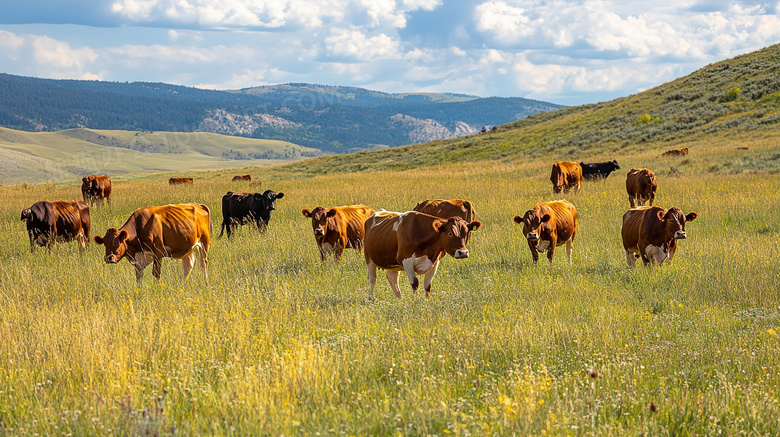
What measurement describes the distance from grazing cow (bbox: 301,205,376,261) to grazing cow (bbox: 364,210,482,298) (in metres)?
2.55

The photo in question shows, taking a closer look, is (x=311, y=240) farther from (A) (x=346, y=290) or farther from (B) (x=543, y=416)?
(B) (x=543, y=416)

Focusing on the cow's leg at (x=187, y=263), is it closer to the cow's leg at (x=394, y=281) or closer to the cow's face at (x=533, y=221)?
the cow's leg at (x=394, y=281)

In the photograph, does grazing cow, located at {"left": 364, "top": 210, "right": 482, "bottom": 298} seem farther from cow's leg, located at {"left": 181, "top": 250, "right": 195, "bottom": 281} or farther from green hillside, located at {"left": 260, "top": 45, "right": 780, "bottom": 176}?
green hillside, located at {"left": 260, "top": 45, "right": 780, "bottom": 176}

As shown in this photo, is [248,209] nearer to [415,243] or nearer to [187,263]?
[187,263]

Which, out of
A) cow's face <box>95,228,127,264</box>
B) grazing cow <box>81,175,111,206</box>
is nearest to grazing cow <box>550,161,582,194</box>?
cow's face <box>95,228,127,264</box>

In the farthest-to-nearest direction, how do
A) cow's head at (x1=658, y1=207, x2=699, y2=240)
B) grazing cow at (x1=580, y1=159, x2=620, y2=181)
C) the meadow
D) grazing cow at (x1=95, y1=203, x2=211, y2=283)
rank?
grazing cow at (x1=580, y1=159, x2=620, y2=181), grazing cow at (x1=95, y1=203, x2=211, y2=283), cow's head at (x1=658, y1=207, x2=699, y2=240), the meadow

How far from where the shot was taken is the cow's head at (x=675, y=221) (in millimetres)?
9008

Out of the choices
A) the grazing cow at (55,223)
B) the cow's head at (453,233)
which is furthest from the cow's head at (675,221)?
the grazing cow at (55,223)

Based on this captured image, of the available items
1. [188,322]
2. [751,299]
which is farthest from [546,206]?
[188,322]

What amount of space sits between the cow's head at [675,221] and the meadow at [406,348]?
0.56 metres

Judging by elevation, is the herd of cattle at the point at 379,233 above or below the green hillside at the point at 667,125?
below

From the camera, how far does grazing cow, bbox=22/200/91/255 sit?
1343 centimetres

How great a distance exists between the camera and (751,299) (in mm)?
7332

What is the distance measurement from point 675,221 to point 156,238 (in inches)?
331
